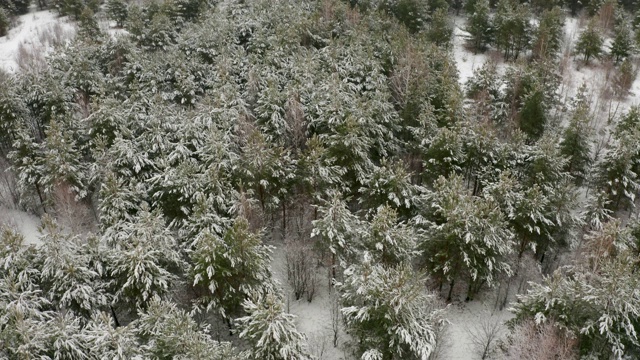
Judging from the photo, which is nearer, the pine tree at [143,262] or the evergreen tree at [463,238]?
the pine tree at [143,262]

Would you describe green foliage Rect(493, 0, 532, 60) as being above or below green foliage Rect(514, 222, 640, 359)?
above

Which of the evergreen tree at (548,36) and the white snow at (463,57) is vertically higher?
the evergreen tree at (548,36)

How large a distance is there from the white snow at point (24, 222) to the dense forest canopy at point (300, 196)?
90cm

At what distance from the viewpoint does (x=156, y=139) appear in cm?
3111

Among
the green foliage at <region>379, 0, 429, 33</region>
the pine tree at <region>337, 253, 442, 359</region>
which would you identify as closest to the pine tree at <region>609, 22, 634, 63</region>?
the green foliage at <region>379, 0, 429, 33</region>

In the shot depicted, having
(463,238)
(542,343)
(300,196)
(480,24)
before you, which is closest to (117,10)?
(300,196)

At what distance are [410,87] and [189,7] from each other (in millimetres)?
32162

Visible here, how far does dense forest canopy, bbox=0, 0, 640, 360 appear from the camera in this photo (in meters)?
20.7

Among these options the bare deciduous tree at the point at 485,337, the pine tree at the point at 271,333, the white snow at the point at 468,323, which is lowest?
the white snow at the point at 468,323

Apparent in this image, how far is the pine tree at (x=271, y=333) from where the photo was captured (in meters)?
18.7

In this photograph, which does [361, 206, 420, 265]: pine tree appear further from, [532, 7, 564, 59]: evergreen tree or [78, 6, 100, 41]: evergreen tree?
[78, 6, 100, 41]: evergreen tree

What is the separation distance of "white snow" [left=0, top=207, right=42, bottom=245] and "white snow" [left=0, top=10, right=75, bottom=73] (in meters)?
17.8

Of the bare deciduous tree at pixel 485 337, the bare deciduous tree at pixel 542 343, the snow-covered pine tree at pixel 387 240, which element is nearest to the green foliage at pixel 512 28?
the bare deciduous tree at pixel 485 337

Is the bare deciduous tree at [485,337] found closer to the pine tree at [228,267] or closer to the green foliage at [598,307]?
the green foliage at [598,307]
